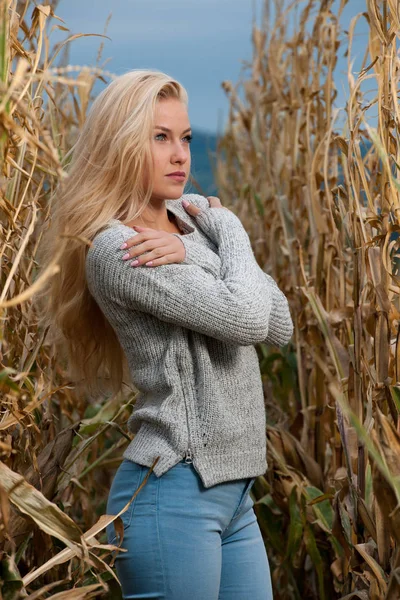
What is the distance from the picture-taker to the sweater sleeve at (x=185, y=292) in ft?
3.99

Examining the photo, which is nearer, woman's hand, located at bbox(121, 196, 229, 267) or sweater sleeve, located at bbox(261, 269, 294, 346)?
woman's hand, located at bbox(121, 196, 229, 267)

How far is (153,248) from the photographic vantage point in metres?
1.24

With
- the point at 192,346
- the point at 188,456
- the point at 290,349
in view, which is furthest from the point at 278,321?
the point at 290,349

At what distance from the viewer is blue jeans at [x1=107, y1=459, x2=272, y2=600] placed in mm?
1205

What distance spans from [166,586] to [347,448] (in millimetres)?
353

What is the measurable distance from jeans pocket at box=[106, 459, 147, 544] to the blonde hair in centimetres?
26

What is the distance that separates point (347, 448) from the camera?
1.36 metres

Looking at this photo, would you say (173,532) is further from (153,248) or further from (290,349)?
(290,349)

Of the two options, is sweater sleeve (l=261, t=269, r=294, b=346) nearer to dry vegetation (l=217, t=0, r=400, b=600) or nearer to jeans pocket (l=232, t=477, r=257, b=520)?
dry vegetation (l=217, t=0, r=400, b=600)

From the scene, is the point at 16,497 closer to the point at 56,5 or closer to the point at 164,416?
the point at 164,416

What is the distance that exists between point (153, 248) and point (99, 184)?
15 centimetres

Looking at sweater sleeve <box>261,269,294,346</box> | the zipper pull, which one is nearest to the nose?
sweater sleeve <box>261,269,294,346</box>

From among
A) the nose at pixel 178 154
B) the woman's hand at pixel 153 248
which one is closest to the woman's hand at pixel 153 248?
the woman's hand at pixel 153 248

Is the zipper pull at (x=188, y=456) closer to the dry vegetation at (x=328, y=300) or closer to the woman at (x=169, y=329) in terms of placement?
the woman at (x=169, y=329)
